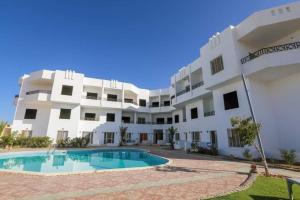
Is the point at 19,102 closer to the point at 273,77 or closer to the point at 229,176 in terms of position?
the point at 229,176

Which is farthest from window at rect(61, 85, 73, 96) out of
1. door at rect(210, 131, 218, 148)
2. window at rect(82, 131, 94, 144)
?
door at rect(210, 131, 218, 148)

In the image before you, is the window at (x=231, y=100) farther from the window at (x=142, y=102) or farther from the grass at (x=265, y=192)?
the window at (x=142, y=102)

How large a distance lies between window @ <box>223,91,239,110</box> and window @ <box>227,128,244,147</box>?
86.9 inches

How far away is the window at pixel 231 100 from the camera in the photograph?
16.4 metres

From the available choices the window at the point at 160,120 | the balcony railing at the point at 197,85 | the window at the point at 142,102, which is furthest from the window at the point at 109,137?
the balcony railing at the point at 197,85

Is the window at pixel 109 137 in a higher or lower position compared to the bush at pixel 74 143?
higher

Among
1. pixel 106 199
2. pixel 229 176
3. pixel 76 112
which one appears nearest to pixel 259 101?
pixel 229 176

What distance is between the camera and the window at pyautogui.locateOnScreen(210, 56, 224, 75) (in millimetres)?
17642

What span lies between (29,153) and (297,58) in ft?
81.6

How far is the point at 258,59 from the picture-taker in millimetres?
14062

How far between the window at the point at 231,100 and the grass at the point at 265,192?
9817 mm

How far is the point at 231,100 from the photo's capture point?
16.9 metres

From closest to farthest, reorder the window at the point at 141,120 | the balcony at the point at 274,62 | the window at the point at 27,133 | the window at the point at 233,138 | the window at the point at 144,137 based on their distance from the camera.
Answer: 1. the balcony at the point at 274,62
2. the window at the point at 233,138
3. the window at the point at 27,133
4. the window at the point at 144,137
5. the window at the point at 141,120

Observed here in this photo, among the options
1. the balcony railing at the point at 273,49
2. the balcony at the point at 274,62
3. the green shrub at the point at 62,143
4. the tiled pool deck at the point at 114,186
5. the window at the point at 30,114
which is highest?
the balcony railing at the point at 273,49
